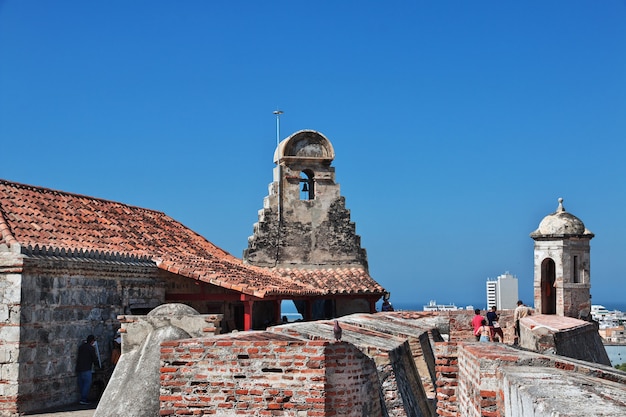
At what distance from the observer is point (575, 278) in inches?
983

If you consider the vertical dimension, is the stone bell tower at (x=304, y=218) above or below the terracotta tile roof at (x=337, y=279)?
above

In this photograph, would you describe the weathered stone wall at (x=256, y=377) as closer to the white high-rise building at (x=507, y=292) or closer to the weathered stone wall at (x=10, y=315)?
the weathered stone wall at (x=10, y=315)

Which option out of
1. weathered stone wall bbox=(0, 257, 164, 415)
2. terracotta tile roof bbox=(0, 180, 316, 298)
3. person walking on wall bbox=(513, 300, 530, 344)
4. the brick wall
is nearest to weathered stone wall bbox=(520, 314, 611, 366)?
person walking on wall bbox=(513, 300, 530, 344)

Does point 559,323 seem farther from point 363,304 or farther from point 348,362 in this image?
point 348,362

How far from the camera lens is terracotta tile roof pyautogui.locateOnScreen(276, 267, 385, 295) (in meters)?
22.8

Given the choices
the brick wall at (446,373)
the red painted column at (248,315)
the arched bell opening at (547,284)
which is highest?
the arched bell opening at (547,284)

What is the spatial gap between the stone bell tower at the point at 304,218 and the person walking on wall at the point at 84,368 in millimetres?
11049

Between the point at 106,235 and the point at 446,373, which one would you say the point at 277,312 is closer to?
the point at 106,235

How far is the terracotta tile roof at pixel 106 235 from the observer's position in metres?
14.4

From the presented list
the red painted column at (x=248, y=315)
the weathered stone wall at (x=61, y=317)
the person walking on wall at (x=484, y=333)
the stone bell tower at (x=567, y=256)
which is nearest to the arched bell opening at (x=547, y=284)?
the stone bell tower at (x=567, y=256)

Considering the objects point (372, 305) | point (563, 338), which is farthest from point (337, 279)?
point (563, 338)

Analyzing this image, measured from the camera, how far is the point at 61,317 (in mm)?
13453

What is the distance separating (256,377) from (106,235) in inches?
410

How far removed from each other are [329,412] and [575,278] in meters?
19.0
